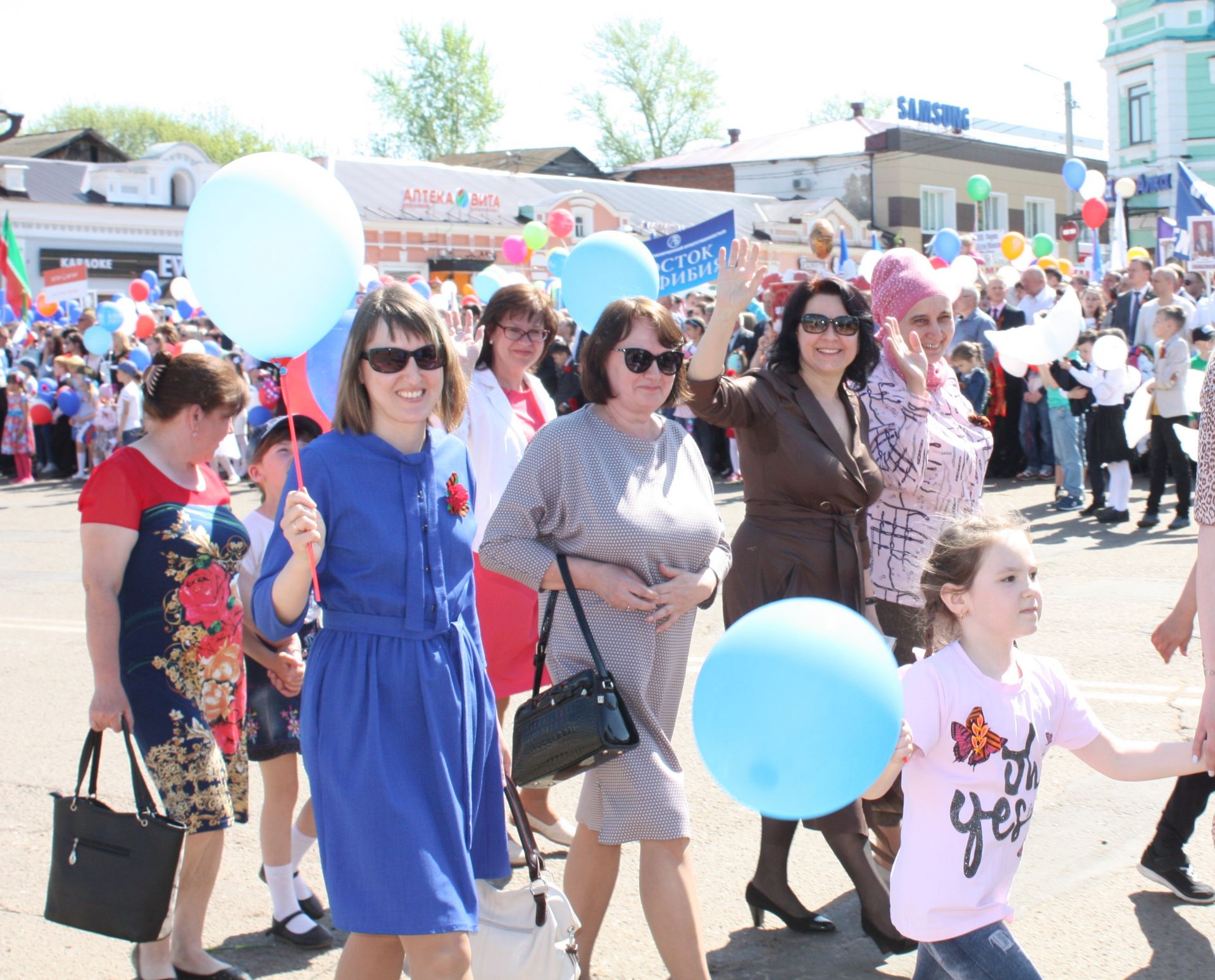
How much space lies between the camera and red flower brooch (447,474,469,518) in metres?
2.97

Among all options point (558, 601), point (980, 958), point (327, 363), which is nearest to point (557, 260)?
point (327, 363)

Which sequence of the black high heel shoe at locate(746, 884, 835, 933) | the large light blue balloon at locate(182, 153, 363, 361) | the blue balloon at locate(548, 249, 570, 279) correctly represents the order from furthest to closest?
the blue balloon at locate(548, 249, 570, 279) < the black high heel shoe at locate(746, 884, 835, 933) < the large light blue balloon at locate(182, 153, 363, 361)

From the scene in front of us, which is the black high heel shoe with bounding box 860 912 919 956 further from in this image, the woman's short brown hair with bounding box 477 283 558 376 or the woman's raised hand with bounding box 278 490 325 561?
the woman's short brown hair with bounding box 477 283 558 376

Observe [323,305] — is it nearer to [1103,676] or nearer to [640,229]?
A: [1103,676]

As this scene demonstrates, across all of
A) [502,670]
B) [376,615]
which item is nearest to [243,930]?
[502,670]

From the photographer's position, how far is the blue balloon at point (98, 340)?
16859mm

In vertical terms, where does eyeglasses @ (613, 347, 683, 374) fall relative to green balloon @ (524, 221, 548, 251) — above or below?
below

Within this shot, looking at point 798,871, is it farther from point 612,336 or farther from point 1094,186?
point 1094,186

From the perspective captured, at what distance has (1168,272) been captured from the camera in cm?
1121

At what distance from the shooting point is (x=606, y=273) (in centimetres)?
530

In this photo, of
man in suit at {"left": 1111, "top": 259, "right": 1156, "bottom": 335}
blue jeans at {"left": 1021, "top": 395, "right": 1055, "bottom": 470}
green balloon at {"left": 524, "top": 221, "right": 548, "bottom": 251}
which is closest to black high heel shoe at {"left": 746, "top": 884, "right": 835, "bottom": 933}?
blue jeans at {"left": 1021, "top": 395, "right": 1055, "bottom": 470}

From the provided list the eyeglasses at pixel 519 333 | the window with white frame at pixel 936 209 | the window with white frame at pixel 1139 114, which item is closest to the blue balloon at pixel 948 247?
the eyeglasses at pixel 519 333

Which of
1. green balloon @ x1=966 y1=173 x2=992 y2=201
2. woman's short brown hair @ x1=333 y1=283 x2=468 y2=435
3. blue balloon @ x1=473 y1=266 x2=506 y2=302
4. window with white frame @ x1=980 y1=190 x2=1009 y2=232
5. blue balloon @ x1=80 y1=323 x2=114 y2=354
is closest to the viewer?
woman's short brown hair @ x1=333 y1=283 x2=468 y2=435

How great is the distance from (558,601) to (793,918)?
1275 millimetres
